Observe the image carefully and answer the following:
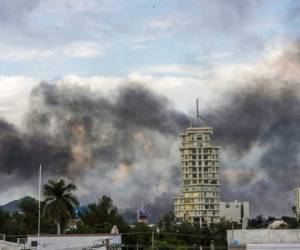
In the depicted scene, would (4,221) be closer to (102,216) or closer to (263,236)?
(102,216)

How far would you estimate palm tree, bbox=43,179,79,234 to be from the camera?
5005 inches

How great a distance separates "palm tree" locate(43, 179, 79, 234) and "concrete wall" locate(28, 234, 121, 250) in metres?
31.7

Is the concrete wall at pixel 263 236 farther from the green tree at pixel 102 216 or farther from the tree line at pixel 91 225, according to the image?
the green tree at pixel 102 216

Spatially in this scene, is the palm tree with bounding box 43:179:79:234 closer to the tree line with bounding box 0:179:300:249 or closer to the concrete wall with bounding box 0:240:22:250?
the tree line with bounding box 0:179:300:249

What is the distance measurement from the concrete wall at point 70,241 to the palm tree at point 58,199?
104 ft

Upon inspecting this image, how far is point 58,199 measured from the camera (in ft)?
419

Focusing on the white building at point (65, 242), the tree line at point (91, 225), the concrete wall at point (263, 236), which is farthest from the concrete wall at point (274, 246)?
the tree line at point (91, 225)

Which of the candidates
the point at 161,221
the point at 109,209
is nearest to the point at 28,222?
the point at 109,209

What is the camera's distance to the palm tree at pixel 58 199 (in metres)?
127

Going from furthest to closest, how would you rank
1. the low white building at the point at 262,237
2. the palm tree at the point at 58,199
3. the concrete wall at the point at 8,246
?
the palm tree at the point at 58,199 < the concrete wall at the point at 8,246 < the low white building at the point at 262,237

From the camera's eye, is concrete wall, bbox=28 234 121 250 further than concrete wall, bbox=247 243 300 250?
Yes

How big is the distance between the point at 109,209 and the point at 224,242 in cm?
2520

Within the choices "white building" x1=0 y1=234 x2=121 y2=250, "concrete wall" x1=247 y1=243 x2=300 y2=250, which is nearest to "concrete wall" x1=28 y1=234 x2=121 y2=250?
"white building" x1=0 y1=234 x2=121 y2=250

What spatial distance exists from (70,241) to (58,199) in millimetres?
34617
